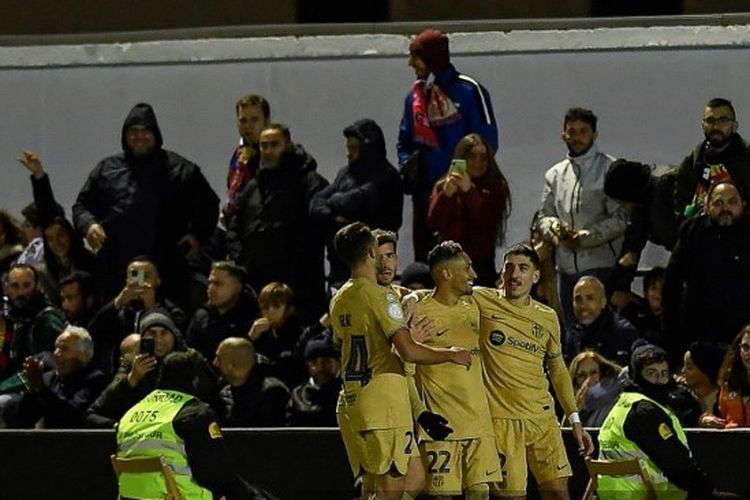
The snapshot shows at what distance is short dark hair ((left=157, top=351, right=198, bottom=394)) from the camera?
15.2 metres

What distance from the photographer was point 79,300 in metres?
19.8

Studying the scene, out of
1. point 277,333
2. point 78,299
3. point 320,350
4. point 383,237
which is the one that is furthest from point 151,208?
point 383,237

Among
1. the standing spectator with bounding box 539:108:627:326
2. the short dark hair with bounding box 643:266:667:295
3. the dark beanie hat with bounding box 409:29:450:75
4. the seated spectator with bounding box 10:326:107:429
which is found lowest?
the seated spectator with bounding box 10:326:107:429

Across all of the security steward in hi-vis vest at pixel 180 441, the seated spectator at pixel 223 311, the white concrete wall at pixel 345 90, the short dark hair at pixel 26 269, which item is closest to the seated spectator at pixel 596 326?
the white concrete wall at pixel 345 90

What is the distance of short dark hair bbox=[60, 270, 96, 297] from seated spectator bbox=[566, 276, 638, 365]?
395 centimetres

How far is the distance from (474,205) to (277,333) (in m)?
1.64

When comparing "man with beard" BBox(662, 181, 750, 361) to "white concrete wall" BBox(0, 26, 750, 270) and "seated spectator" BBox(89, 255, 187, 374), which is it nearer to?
"white concrete wall" BBox(0, 26, 750, 270)

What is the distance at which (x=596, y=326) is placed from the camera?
17.9m

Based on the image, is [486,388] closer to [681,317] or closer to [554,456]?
[554,456]

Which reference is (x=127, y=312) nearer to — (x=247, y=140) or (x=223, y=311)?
(x=223, y=311)

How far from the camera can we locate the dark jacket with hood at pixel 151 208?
1973 centimetres

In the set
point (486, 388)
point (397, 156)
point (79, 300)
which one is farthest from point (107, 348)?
point (486, 388)

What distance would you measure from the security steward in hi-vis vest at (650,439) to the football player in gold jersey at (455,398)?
0.73m

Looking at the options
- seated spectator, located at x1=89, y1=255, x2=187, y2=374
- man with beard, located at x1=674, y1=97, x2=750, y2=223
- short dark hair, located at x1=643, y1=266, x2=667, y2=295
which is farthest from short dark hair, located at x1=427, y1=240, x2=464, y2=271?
seated spectator, located at x1=89, y1=255, x2=187, y2=374
